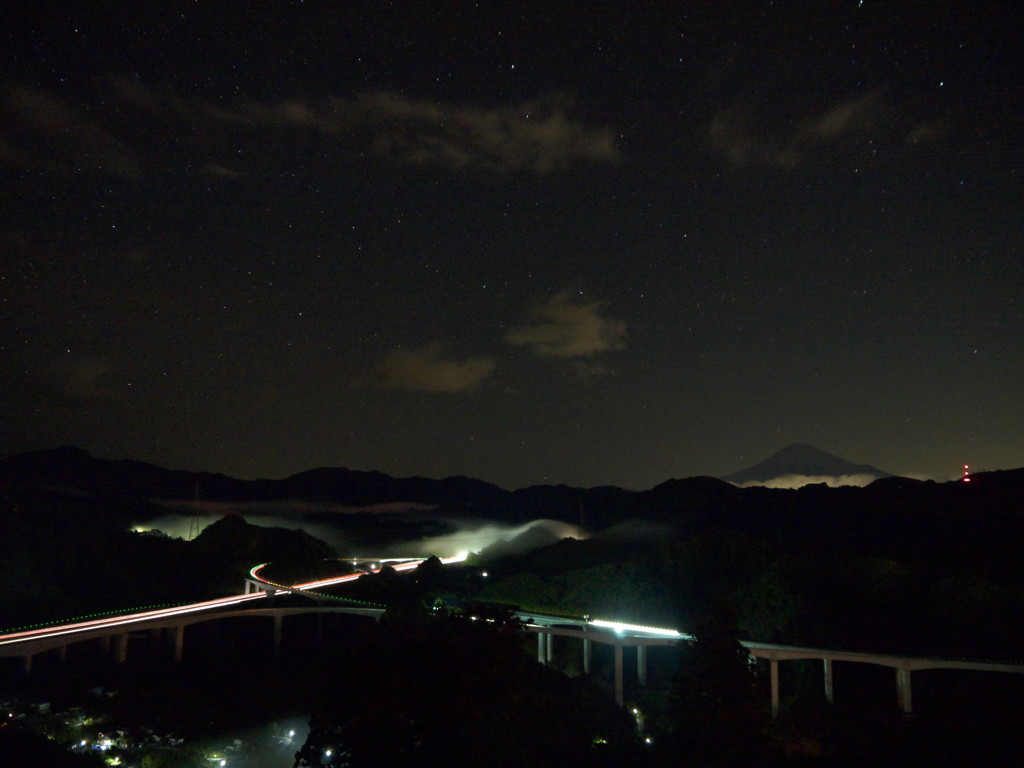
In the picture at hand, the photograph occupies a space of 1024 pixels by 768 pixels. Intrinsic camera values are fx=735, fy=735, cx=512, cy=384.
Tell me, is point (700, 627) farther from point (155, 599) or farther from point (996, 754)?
point (155, 599)

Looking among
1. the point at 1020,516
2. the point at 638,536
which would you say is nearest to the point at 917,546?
the point at 1020,516

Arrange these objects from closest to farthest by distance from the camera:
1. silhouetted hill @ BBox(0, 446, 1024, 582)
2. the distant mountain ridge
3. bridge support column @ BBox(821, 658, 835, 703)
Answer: bridge support column @ BBox(821, 658, 835, 703) → silhouetted hill @ BBox(0, 446, 1024, 582) → the distant mountain ridge

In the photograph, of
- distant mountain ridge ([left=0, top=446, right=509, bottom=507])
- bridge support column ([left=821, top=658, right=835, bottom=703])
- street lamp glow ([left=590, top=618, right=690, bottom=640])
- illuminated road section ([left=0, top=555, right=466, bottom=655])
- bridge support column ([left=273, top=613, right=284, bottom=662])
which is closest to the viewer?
bridge support column ([left=821, top=658, right=835, bottom=703])

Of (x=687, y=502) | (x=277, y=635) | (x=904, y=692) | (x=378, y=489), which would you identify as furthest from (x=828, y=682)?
(x=378, y=489)

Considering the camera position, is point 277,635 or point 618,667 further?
point 277,635

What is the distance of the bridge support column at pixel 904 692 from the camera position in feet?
104

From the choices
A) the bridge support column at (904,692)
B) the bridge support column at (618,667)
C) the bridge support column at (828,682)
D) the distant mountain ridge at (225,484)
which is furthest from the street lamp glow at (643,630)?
the distant mountain ridge at (225,484)

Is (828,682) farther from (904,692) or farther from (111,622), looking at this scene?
(111,622)

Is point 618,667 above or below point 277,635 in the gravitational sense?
above

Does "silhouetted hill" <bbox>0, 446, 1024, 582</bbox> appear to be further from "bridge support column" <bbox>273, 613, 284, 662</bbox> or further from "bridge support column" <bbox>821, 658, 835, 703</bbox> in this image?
"bridge support column" <bbox>273, 613, 284, 662</bbox>

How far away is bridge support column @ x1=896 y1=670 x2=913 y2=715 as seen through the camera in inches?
1251

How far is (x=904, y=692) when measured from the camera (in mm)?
31938

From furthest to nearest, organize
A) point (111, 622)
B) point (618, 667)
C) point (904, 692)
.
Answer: point (111, 622)
point (618, 667)
point (904, 692)

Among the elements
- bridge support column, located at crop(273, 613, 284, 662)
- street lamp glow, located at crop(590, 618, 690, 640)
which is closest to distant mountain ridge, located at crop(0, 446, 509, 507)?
bridge support column, located at crop(273, 613, 284, 662)
